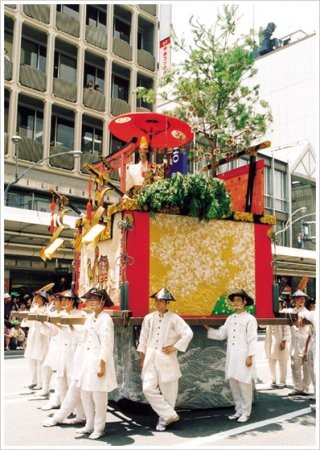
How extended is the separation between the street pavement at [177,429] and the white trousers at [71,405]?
16cm

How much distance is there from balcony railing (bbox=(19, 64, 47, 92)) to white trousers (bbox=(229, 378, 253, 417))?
65.4ft

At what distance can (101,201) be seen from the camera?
311 inches

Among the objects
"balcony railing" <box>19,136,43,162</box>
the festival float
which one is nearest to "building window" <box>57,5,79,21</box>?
"balcony railing" <box>19,136,43,162</box>

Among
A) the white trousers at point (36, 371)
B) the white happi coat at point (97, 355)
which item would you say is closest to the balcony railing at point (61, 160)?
the white trousers at point (36, 371)

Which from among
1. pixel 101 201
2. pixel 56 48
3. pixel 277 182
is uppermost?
pixel 56 48

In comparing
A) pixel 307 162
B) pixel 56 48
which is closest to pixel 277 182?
pixel 307 162

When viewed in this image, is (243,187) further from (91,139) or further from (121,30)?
(121,30)

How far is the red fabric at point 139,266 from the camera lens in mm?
6988

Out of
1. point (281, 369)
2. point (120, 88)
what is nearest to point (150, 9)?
point (120, 88)

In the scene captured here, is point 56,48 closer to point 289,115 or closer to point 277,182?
point 277,182

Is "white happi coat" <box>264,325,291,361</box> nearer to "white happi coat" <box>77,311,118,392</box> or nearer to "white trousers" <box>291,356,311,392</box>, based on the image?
"white trousers" <box>291,356,311,392</box>

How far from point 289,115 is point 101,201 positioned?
36977mm

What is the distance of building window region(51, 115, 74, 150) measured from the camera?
24.7 m

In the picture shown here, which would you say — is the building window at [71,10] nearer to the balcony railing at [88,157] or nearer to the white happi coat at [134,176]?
the balcony railing at [88,157]
